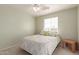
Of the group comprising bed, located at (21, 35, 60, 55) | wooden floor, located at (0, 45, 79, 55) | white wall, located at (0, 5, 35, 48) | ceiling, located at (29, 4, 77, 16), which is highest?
ceiling, located at (29, 4, 77, 16)

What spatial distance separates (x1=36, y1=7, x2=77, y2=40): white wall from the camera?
1101mm

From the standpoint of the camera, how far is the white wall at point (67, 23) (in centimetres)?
110

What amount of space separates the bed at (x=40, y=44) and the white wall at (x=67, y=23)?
13 centimetres

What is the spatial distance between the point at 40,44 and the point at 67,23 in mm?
520

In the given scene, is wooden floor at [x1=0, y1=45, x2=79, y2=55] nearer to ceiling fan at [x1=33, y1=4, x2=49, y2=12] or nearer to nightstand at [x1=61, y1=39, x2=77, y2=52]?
nightstand at [x1=61, y1=39, x2=77, y2=52]

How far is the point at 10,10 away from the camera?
1.11m

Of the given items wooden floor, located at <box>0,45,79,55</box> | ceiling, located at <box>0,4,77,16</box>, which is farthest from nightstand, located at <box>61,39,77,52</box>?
ceiling, located at <box>0,4,77,16</box>

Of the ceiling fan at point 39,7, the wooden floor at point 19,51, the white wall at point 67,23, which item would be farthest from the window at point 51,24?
the wooden floor at point 19,51

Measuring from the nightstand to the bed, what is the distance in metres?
0.10

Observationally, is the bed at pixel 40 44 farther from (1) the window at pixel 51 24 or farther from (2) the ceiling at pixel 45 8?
(2) the ceiling at pixel 45 8

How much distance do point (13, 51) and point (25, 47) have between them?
0.20 meters

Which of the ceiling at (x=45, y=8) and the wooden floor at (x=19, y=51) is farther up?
the ceiling at (x=45, y=8)

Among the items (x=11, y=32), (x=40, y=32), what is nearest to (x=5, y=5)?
(x=11, y=32)
